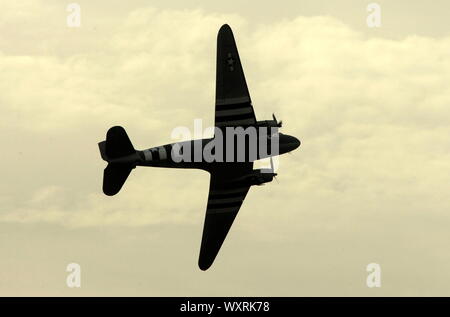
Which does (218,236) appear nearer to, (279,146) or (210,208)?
(210,208)

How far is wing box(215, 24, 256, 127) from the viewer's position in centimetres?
7169

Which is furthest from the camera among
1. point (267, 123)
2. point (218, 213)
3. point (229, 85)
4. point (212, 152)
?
point (218, 213)

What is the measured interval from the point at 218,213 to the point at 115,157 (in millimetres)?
9380

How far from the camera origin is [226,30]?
7181 centimetres

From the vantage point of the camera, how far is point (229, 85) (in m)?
71.9

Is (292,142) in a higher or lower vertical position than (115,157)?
higher

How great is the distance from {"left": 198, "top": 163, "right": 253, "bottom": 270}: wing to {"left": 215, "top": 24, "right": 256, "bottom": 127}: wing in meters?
5.08

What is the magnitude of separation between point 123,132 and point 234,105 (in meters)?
7.45

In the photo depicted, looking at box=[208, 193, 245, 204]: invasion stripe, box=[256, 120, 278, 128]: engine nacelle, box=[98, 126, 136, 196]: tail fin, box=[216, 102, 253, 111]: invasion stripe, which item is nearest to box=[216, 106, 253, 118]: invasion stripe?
box=[216, 102, 253, 111]: invasion stripe

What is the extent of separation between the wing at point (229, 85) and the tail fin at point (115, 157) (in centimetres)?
608

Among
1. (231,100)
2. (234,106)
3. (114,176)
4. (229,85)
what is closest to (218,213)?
(234,106)

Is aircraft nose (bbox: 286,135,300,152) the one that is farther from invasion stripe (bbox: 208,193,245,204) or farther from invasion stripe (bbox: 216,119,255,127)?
invasion stripe (bbox: 208,193,245,204)

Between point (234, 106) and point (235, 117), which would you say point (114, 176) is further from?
point (234, 106)

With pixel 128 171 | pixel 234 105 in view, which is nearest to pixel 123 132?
pixel 128 171
